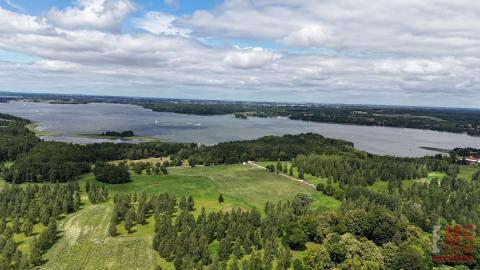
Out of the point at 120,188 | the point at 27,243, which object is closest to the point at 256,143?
the point at 120,188

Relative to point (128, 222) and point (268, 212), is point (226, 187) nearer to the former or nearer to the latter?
point (268, 212)

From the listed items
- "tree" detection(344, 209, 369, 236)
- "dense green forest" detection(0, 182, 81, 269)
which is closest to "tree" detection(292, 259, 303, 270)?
"tree" detection(344, 209, 369, 236)

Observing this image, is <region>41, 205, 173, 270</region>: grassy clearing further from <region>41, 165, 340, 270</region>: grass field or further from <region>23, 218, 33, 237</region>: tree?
<region>23, 218, 33, 237</region>: tree

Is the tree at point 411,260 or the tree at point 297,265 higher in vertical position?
the tree at point 411,260

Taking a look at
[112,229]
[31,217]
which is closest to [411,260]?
[112,229]

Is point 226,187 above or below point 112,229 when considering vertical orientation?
below

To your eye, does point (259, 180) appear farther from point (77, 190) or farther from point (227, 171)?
point (77, 190)

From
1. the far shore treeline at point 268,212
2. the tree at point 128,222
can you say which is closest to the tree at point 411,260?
the far shore treeline at point 268,212

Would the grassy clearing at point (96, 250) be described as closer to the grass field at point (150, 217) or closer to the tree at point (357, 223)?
the grass field at point (150, 217)
